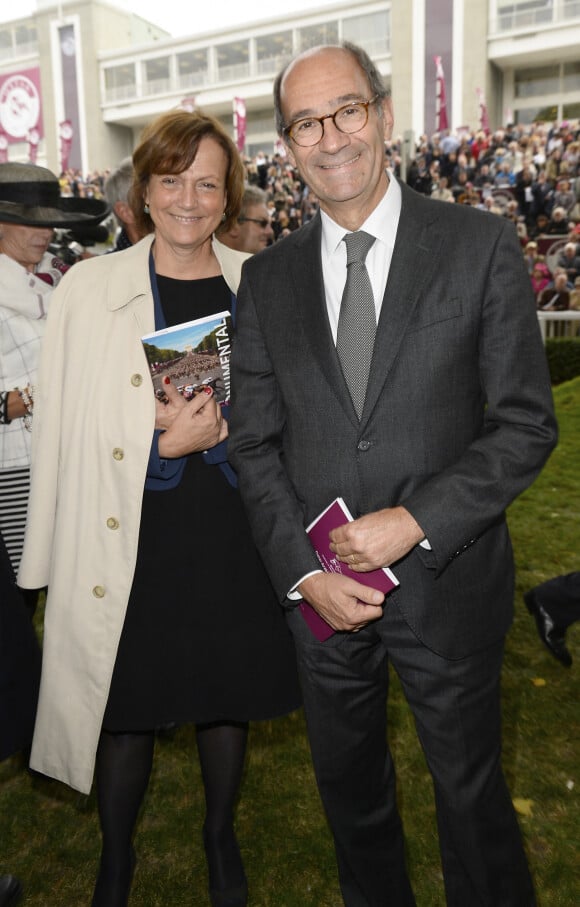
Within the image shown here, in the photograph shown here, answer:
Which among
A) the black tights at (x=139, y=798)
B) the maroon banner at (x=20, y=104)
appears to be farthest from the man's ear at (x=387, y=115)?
the maroon banner at (x=20, y=104)

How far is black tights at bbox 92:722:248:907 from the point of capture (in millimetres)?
2314

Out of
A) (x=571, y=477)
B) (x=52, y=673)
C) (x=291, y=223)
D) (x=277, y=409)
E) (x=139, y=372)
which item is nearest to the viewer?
(x=277, y=409)

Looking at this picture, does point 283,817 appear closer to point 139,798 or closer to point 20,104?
point 139,798

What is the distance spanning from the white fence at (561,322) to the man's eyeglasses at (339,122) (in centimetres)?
1023

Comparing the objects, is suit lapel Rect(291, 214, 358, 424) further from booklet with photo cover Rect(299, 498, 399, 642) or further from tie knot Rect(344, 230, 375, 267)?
booklet with photo cover Rect(299, 498, 399, 642)

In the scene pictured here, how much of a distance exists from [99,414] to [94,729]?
2.99 feet

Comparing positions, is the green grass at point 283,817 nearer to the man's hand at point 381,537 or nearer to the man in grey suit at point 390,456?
the man in grey suit at point 390,456

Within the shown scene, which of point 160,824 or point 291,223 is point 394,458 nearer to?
point 160,824

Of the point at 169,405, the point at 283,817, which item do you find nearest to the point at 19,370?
the point at 169,405

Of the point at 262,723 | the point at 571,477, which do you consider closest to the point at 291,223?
the point at 571,477

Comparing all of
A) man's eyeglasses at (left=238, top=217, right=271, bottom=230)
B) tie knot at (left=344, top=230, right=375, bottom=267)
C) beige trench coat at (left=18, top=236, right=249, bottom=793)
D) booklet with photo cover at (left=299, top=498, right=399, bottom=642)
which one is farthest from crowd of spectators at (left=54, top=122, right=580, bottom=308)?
booklet with photo cover at (left=299, top=498, right=399, bottom=642)

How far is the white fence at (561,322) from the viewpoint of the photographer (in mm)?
11461

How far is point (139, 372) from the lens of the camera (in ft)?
7.14

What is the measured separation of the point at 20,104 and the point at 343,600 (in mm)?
55528
